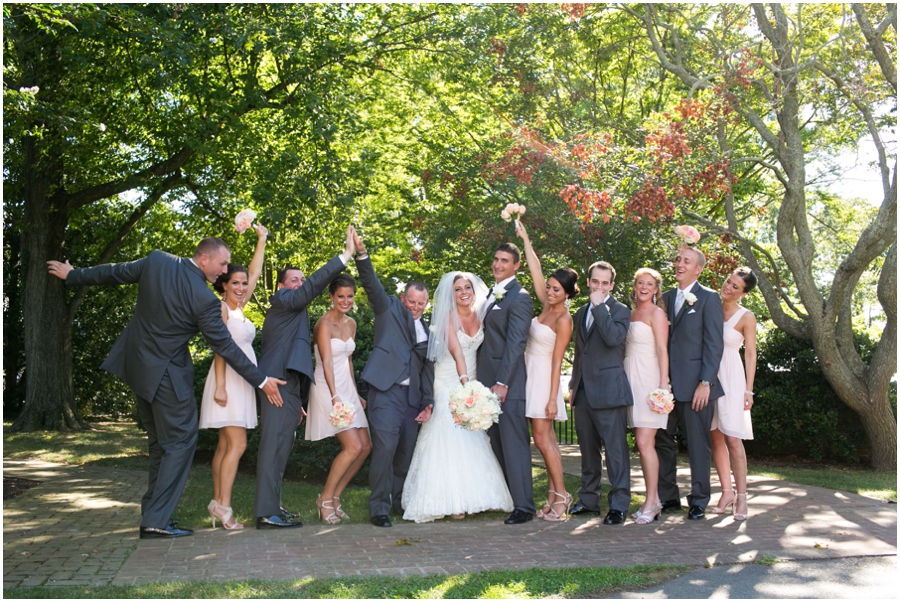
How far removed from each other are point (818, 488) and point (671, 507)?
8.04ft

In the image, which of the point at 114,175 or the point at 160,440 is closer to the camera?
the point at 160,440

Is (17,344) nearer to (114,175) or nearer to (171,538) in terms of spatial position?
(114,175)

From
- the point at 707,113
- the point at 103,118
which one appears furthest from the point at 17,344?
the point at 707,113

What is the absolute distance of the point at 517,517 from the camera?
23.3 feet

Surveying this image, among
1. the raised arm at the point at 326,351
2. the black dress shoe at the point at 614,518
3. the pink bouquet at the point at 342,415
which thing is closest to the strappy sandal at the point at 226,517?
the pink bouquet at the point at 342,415

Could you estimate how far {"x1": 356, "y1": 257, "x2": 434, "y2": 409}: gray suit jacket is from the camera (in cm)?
721

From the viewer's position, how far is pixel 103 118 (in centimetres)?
1538

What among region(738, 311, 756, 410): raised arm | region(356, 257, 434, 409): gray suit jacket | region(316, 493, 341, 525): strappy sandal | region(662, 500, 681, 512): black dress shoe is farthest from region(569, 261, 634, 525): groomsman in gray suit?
region(316, 493, 341, 525): strappy sandal

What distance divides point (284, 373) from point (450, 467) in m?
1.75

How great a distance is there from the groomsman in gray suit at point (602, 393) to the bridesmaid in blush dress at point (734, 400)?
0.99m

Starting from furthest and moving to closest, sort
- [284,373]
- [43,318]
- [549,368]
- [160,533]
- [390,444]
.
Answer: [43,318]
[549,368]
[390,444]
[284,373]
[160,533]

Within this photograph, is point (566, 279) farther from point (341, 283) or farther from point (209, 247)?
point (209, 247)

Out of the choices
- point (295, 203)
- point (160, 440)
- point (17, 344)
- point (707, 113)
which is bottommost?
point (160, 440)

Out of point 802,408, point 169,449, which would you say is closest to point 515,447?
point 169,449
